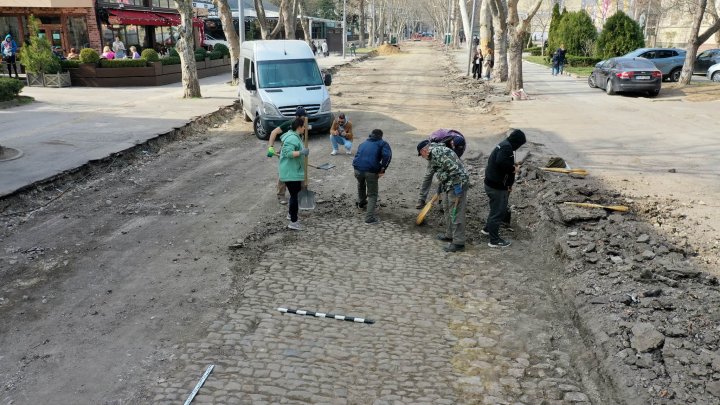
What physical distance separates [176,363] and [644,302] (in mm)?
4858

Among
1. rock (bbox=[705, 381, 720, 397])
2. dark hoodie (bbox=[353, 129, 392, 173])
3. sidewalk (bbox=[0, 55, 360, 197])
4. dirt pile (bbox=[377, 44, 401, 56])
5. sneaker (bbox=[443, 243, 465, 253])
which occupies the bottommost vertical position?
sneaker (bbox=[443, 243, 465, 253])

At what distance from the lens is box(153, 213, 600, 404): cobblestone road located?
5.00 meters

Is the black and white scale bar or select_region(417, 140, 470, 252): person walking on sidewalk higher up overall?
select_region(417, 140, 470, 252): person walking on sidewalk

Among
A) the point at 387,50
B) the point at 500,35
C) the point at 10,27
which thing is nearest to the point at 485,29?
the point at 500,35

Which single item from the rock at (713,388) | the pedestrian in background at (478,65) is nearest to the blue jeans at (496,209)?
the rock at (713,388)

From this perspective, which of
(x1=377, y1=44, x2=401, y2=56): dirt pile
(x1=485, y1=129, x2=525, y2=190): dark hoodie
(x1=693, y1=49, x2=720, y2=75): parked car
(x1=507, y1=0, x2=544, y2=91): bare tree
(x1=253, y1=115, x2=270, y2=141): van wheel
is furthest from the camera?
(x1=377, y1=44, x2=401, y2=56): dirt pile

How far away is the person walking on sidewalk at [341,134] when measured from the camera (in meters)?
13.3

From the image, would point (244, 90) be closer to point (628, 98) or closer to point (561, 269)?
point (561, 269)

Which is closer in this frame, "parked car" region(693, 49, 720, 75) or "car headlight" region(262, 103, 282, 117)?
"car headlight" region(262, 103, 282, 117)

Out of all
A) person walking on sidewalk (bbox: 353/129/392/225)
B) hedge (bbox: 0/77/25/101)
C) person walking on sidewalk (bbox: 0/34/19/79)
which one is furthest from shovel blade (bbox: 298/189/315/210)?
person walking on sidewalk (bbox: 0/34/19/79)

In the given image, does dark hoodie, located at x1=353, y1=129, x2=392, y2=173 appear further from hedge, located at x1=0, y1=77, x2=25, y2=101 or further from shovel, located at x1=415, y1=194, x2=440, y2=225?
hedge, located at x1=0, y1=77, x2=25, y2=101

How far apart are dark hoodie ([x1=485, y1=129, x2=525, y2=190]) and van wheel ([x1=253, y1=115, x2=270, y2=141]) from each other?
8.25 metres

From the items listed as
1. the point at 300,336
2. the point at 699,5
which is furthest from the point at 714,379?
the point at 699,5

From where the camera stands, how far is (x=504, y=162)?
25.6 feet
